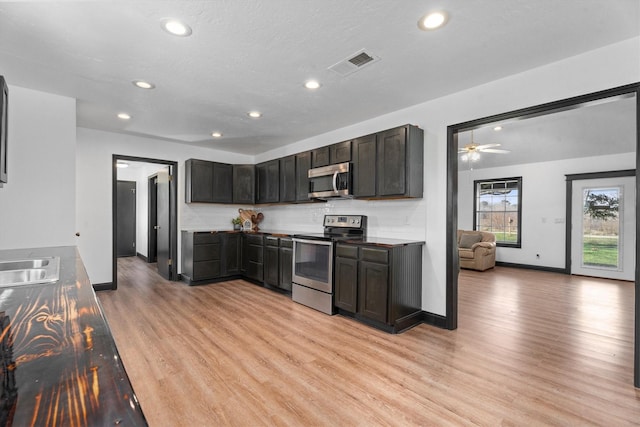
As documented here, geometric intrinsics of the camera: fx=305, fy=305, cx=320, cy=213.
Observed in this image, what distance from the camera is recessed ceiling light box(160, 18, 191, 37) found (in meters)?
2.10

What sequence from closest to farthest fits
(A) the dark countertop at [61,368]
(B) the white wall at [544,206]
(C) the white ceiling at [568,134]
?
(A) the dark countertop at [61,368] < (C) the white ceiling at [568,134] < (B) the white wall at [544,206]

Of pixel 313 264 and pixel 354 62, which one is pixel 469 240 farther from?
pixel 354 62

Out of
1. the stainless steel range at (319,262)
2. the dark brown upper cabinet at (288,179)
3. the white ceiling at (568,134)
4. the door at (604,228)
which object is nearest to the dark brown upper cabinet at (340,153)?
the stainless steel range at (319,262)

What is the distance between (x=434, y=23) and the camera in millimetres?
2102

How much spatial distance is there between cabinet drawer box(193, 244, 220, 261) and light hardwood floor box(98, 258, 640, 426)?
987mm

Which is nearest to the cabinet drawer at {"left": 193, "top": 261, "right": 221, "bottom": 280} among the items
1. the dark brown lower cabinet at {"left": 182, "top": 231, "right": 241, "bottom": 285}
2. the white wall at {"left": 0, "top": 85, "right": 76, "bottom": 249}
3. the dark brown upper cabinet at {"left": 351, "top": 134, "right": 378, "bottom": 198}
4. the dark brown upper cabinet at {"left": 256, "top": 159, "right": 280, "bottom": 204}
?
the dark brown lower cabinet at {"left": 182, "top": 231, "right": 241, "bottom": 285}

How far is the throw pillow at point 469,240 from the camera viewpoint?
7231mm

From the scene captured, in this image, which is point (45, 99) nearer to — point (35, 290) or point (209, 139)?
point (209, 139)

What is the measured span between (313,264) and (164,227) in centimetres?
357

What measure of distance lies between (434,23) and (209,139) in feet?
13.7

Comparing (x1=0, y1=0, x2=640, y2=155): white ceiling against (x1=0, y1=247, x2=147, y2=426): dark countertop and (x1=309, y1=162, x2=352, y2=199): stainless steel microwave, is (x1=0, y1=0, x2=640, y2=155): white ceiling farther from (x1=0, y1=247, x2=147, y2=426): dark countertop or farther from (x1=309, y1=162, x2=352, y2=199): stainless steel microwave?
(x1=0, y1=247, x2=147, y2=426): dark countertop

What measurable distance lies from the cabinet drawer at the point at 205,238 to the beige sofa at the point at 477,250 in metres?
5.09

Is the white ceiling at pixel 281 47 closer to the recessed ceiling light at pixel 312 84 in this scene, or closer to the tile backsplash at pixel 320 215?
the recessed ceiling light at pixel 312 84

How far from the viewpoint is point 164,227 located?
235 inches
